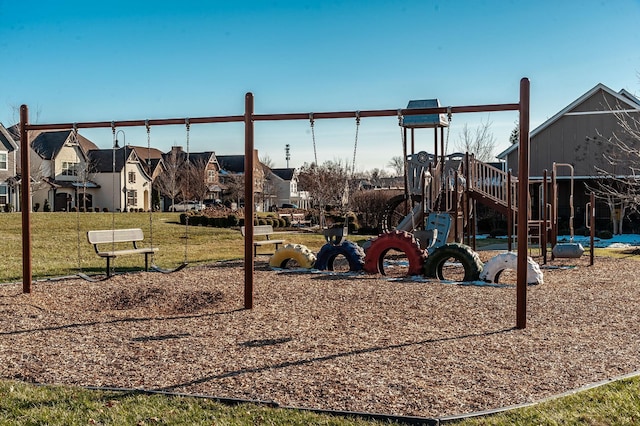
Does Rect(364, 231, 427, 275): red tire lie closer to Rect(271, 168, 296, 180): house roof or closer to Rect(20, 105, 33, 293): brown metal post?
Rect(20, 105, 33, 293): brown metal post

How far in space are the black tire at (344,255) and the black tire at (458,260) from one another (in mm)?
1480

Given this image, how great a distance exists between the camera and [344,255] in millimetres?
13586

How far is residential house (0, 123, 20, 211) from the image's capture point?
41.3m

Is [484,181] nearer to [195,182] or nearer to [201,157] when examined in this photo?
[195,182]

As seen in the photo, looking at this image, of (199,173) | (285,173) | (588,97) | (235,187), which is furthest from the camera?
(285,173)

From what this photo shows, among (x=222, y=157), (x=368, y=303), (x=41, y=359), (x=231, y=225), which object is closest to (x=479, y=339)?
(x=368, y=303)

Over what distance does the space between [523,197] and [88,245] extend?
15.6 m

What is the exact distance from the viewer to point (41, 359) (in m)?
6.32

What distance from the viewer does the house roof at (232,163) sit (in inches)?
2899

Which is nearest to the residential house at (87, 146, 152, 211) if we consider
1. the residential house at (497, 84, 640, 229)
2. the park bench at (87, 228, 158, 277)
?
the residential house at (497, 84, 640, 229)

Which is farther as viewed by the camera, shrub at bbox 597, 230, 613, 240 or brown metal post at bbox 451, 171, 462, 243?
shrub at bbox 597, 230, 613, 240

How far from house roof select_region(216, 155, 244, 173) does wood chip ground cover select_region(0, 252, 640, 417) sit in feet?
206

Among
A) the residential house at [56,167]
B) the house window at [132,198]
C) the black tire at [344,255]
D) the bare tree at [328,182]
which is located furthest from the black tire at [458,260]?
the house window at [132,198]

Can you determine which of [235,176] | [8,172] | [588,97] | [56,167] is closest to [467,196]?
[588,97]
